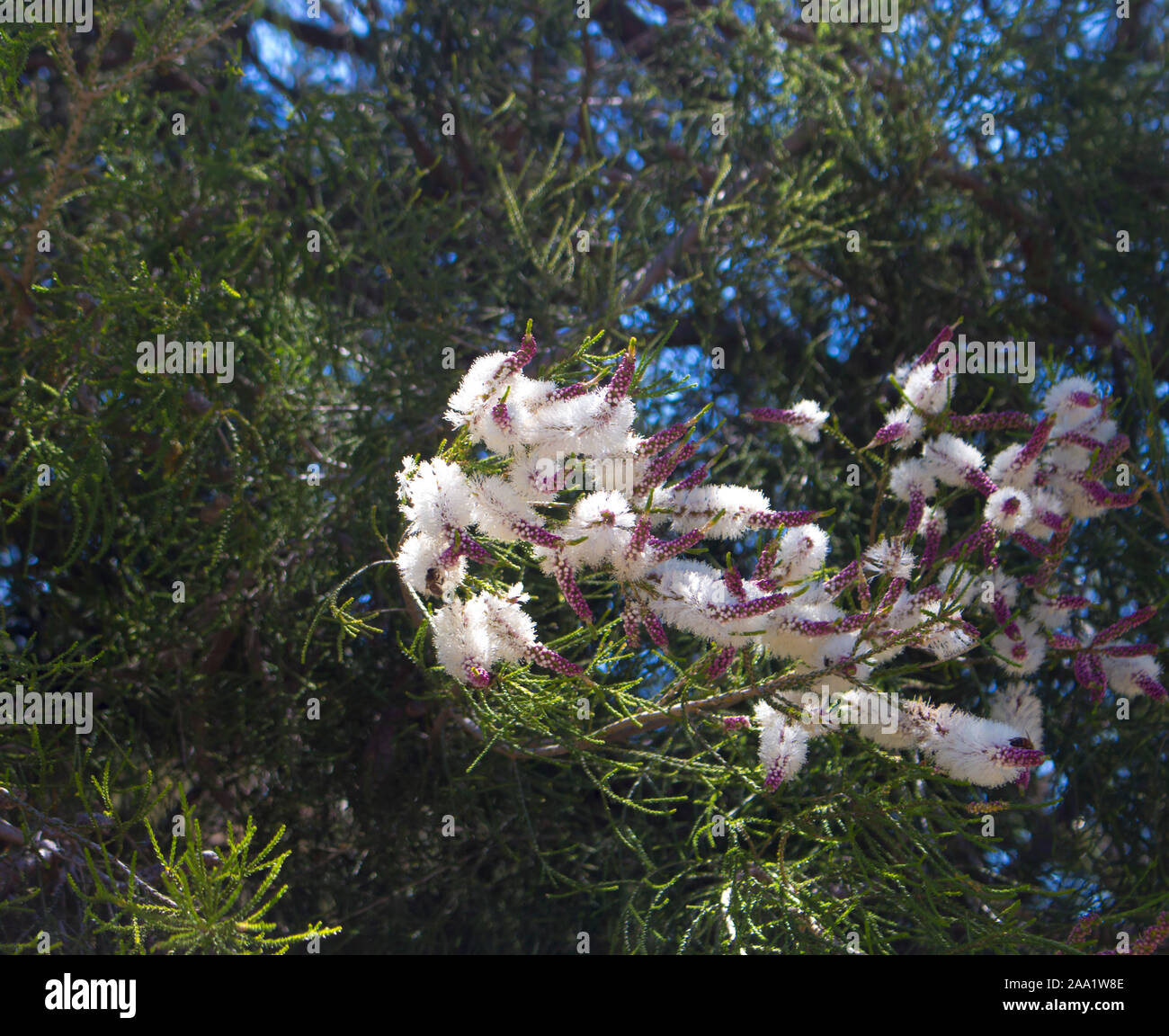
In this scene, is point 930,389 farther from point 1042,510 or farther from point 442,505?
point 442,505

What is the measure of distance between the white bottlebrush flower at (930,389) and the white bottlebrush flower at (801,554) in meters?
0.39

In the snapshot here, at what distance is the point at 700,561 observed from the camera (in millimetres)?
1253

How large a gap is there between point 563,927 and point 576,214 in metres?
1.48

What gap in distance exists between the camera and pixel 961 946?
1.38 metres

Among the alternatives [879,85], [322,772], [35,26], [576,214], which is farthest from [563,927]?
[879,85]

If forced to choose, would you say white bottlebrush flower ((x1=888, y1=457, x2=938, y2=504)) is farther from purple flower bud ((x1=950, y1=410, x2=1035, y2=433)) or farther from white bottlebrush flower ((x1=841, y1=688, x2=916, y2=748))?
white bottlebrush flower ((x1=841, y1=688, x2=916, y2=748))

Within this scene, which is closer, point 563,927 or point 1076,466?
point 1076,466

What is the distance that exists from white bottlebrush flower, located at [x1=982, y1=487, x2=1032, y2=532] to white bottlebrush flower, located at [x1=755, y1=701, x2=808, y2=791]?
42cm

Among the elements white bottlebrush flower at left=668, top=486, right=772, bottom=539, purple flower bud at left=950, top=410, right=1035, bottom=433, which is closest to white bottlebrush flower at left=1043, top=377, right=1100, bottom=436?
purple flower bud at left=950, top=410, right=1035, bottom=433

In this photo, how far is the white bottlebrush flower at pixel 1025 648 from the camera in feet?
5.07

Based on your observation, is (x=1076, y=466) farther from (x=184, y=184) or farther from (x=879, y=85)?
(x=184, y=184)

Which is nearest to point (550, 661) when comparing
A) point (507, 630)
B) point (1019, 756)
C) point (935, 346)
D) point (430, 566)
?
point (507, 630)

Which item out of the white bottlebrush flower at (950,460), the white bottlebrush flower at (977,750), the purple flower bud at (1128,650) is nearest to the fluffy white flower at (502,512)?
the white bottlebrush flower at (977,750)

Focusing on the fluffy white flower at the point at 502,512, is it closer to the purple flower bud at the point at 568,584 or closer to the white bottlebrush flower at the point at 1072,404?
the purple flower bud at the point at 568,584
